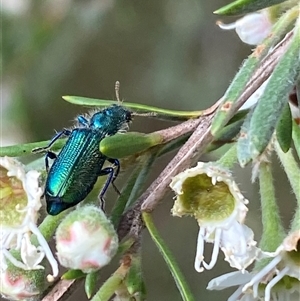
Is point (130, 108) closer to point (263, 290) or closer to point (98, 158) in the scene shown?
point (98, 158)

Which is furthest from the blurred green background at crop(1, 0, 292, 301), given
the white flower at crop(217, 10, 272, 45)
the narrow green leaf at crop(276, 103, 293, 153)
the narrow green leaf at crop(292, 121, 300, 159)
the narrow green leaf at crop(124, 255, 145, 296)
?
the narrow green leaf at crop(124, 255, 145, 296)

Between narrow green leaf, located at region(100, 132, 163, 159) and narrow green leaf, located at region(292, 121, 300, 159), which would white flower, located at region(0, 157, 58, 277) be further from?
narrow green leaf, located at region(292, 121, 300, 159)

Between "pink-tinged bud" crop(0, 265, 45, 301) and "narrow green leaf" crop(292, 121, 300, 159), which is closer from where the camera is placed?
"pink-tinged bud" crop(0, 265, 45, 301)

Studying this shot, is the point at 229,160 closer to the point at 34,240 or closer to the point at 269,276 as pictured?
the point at 269,276

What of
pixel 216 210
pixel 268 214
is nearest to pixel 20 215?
pixel 216 210

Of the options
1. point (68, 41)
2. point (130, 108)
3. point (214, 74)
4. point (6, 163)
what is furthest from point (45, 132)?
point (6, 163)

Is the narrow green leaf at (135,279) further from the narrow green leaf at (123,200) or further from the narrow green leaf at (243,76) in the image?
the narrow green leaf at (243,76)
